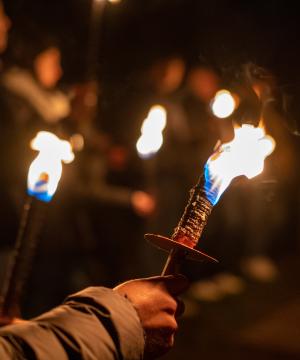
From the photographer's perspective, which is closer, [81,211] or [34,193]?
[34,193]

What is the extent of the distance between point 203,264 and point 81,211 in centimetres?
180

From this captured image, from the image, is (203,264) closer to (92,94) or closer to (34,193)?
(92,94)

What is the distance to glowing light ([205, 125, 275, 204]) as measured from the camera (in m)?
1.78

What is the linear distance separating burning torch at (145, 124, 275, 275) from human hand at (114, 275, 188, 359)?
4 centimetres

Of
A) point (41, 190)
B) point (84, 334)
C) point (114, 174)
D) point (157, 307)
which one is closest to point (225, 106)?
point (41, 190)

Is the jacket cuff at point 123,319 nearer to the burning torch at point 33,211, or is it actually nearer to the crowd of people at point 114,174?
the burning torch at point 33,211

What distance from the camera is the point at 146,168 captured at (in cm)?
604

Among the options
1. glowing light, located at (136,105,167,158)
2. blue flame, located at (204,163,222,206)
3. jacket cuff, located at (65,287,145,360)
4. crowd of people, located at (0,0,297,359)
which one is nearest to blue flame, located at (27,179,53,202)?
jacket cuff, located at (65,287,145,360)

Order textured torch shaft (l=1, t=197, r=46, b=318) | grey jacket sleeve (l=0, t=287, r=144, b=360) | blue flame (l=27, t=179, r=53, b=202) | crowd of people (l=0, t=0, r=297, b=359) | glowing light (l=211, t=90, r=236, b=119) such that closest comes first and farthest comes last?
grey jacket sleeve (l=0, t=287, r=144, b=360) < textured torch shaft (l=1, t=197, r=46, b=318) < blue flame (l=27, t=179, r=53, b=202) < glowing light (l=211, t=90, r=236, b=119) < crowd of people (l=0, t=0, r=297, b=359)

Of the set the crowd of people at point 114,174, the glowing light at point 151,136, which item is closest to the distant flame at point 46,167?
Answer: the glowing light at point 151,136

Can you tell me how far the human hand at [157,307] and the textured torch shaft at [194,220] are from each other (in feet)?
0.38

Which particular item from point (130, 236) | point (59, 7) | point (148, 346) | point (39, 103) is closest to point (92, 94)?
point (39, 103)

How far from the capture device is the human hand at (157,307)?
1.71 metres

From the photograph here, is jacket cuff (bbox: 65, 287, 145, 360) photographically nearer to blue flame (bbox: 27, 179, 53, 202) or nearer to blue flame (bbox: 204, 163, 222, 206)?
blue flame (bbox: 204, 163, 222, 206)
